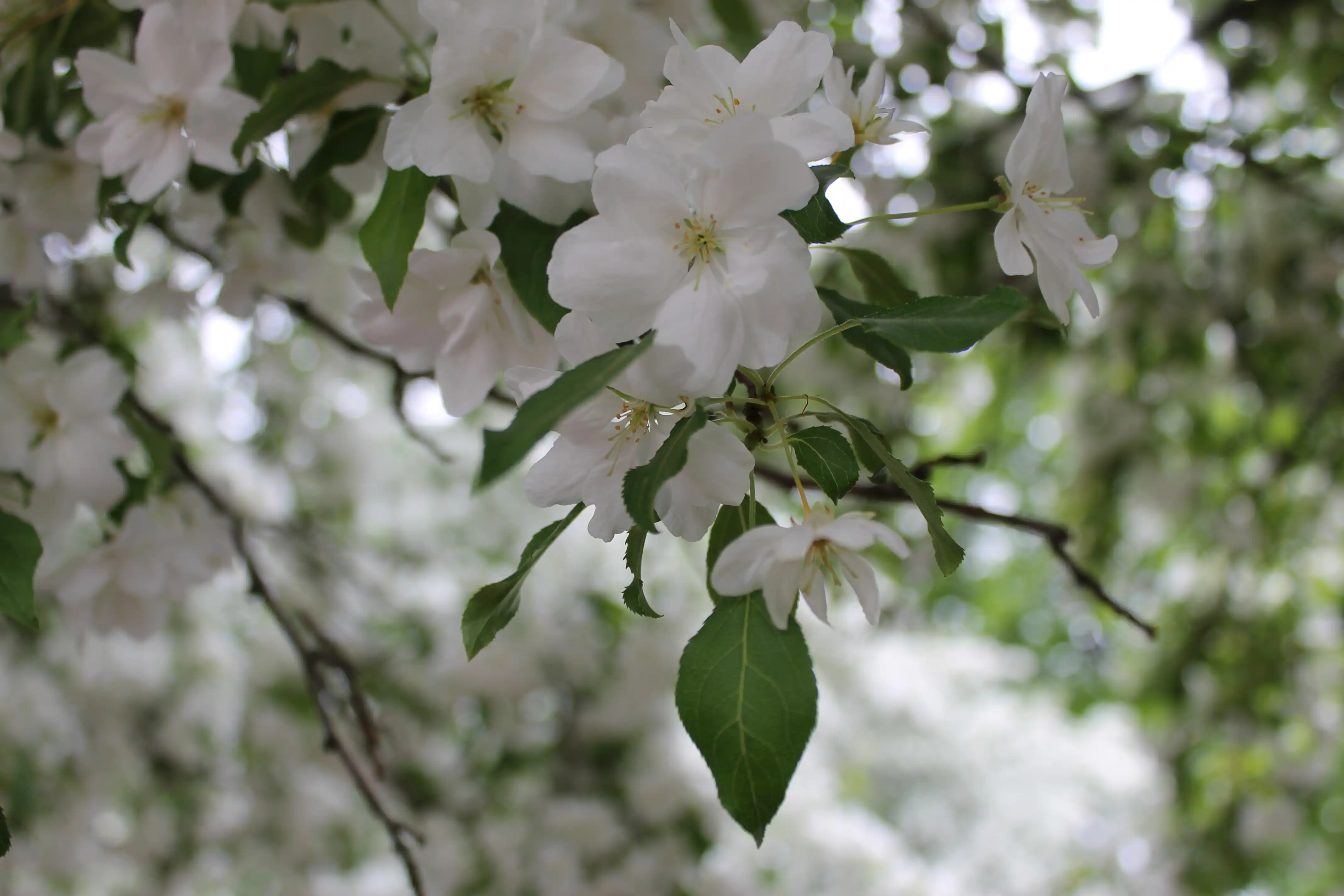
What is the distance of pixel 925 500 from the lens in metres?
0.50

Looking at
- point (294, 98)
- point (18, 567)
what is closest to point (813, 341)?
point (294, 98)

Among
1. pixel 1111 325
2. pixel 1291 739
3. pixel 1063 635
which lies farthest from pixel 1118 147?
pixel 1063 635

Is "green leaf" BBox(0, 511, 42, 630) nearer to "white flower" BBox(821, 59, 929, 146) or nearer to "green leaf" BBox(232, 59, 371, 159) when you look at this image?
"green leaf" BBox(232, 59, 371, 159)

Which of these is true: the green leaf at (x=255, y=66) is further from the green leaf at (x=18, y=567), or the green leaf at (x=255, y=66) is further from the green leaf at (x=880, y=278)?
the green leaf at (x=880, y=278)

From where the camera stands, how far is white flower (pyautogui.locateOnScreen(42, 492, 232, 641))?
953 millimetres

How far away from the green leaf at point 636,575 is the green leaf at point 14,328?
60 centimetres

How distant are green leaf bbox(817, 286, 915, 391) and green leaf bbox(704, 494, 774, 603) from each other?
0.11m

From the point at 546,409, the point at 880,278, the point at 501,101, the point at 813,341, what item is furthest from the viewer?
the point at 880,278

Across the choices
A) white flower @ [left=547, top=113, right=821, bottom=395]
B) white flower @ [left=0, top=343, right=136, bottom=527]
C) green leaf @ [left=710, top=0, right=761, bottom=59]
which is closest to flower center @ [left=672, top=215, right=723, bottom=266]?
white flower @ [left=547, top=113, right=821, bottom=395]

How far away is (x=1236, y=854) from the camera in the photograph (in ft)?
8.27

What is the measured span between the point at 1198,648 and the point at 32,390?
248cm

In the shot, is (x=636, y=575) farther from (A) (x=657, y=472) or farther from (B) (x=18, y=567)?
(B) (x=18, y=567)

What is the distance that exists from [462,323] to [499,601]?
20 centimetres

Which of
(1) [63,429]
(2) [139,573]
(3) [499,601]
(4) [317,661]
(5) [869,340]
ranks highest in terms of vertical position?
(5) [869,340]
